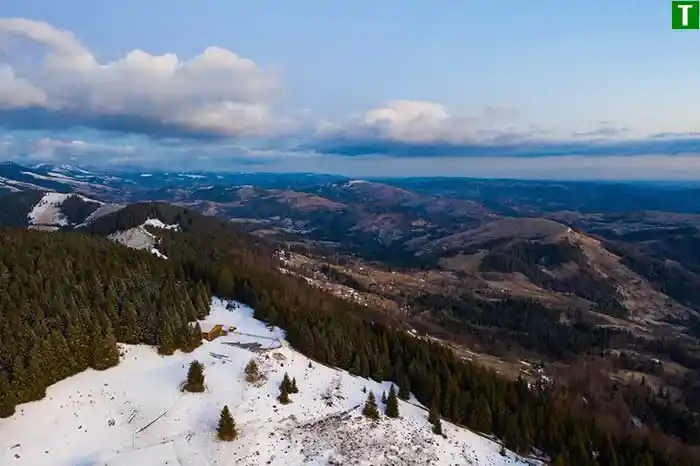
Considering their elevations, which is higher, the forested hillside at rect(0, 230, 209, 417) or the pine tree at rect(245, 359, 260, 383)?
the forested hillside at rect(0, 230, 209, 417)

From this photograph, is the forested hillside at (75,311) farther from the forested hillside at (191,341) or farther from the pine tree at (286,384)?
the pine tree at (286,384)

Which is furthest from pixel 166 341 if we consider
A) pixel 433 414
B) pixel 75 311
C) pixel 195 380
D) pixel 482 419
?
pixel 482 419

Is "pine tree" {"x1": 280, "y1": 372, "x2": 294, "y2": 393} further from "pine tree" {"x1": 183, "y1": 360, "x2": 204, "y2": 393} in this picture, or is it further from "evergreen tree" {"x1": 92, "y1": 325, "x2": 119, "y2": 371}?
"evergreen tree" {"x1": 92, "y1": 325, "x2": 119, "y2": 371}

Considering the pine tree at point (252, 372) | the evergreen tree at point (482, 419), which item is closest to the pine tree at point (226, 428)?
the pine tree at point (252, 372)

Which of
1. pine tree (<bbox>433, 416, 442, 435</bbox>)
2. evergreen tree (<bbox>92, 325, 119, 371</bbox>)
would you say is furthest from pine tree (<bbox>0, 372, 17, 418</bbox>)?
pine tree (<bbox>433, 416, 442, 435</bbox>)

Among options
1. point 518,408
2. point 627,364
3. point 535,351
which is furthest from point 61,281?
point 627,364
